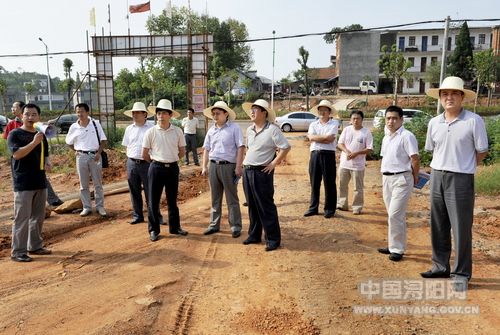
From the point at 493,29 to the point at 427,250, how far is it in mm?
55107

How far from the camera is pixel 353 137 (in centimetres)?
680

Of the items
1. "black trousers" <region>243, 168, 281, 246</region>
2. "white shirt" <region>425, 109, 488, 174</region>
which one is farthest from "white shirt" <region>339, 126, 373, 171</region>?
"white shirt" <region>425, 109, 488, 174</region>

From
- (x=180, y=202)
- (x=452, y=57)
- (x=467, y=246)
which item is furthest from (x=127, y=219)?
(x=452, y=57)

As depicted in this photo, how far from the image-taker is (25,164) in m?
5.18

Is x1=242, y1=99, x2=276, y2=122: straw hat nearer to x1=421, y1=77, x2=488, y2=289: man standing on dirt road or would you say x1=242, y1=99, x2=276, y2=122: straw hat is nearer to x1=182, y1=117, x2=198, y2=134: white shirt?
x1=421, y1=77, x2=488, y2=289: man standing on dirt road

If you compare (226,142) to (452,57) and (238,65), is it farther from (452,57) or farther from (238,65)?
(238,65)

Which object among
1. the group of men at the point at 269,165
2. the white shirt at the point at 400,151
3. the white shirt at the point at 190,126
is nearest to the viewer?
the group of men at the point at 269,165

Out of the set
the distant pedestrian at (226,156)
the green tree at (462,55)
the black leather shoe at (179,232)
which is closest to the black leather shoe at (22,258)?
the black leather shoe at (179,232)

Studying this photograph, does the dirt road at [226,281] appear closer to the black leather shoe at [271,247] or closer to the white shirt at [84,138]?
the black leather shoe at [271,247]

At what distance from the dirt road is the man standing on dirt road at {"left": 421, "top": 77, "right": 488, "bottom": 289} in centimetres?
52

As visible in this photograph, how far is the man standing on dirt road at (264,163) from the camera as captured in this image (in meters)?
5.25

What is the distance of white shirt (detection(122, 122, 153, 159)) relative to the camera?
21.2ft

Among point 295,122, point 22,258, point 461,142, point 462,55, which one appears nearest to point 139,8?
point 295,122

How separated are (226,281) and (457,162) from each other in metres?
2.52
